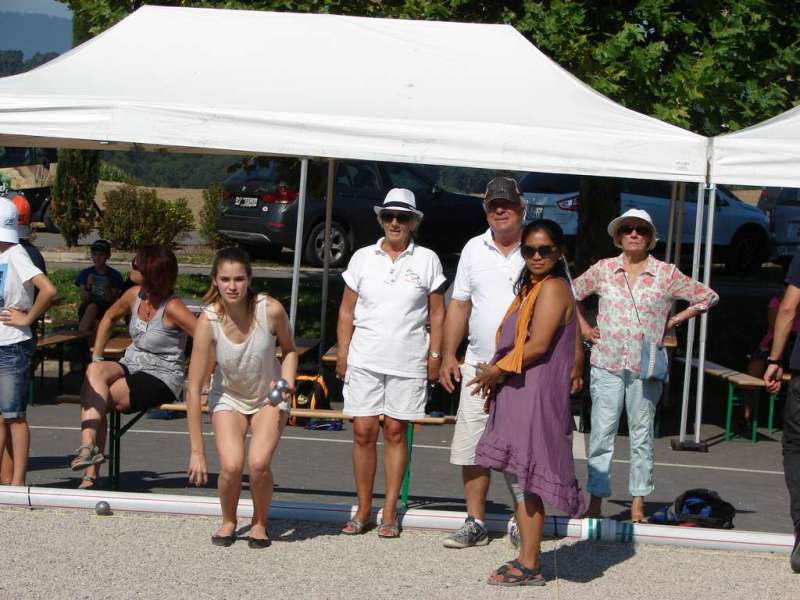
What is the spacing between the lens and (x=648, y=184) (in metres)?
20.3

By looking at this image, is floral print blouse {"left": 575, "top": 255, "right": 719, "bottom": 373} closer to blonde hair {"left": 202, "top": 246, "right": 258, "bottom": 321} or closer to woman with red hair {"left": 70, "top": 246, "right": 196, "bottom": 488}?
blonde hair {"left": 202, "top": 246, "right": 258, "bottom": 321}

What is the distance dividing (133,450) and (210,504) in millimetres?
2637

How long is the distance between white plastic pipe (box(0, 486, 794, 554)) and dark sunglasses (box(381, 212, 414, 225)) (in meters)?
1.58

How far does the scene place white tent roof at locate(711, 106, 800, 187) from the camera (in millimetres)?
7547

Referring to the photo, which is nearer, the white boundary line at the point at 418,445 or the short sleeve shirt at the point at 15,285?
the short sleeve shirt at the point at 15,285

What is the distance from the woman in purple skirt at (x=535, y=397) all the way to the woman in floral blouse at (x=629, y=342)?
1323mm

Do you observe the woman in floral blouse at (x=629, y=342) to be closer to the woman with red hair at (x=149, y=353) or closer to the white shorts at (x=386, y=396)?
the white shorts at (x=386, y=396)

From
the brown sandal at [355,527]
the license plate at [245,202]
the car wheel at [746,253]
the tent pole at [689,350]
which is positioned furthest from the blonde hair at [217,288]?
the car wheel at [746,253]

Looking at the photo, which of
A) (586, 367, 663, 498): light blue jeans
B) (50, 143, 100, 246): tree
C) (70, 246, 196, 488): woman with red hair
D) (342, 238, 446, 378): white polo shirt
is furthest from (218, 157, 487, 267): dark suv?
(342, 238, 446, 378): white polo shirt

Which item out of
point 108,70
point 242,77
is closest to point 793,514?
point 242,77

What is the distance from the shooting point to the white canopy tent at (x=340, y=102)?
7461mm

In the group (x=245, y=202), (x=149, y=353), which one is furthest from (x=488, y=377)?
(x=245, y=202)

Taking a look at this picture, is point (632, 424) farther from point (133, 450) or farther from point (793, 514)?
A: point (133, 450)

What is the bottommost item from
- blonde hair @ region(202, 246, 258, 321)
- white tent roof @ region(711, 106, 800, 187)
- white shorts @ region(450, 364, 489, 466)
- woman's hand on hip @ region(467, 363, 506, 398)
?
white shorts @ region(450, 364, 489, 466)
